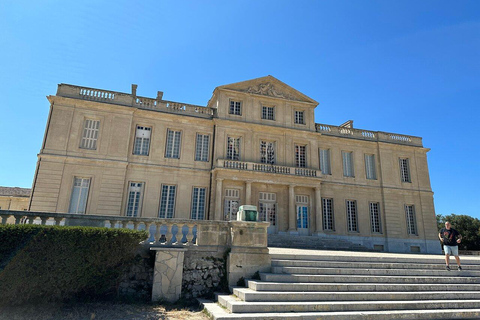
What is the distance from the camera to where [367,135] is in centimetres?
2467

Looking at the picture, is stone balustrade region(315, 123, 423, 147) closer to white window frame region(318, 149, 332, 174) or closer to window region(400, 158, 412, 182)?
white window frame region(318, 149, 332, 174)

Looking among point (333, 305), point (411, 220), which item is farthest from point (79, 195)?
point (411, 220)

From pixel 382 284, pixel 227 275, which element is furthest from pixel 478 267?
pixel 227 275

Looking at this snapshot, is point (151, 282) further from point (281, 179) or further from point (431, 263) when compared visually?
point (281, 179)

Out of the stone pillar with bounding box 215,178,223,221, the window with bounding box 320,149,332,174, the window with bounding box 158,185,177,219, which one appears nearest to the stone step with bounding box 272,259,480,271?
the stone pillar with bounding box 215,178,223,221

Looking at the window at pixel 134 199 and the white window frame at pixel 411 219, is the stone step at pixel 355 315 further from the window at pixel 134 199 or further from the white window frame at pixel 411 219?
the white window frame at pixel 411 219

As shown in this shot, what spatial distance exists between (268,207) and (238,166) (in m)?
3.57

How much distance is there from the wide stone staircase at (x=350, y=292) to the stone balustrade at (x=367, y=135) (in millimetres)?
15599

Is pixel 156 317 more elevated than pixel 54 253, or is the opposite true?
pixel 54 253

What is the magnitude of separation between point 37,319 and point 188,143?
1517 cm

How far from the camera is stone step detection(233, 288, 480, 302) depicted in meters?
6.61

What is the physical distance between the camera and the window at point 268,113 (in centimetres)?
2247

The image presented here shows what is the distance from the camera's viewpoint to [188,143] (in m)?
20.3

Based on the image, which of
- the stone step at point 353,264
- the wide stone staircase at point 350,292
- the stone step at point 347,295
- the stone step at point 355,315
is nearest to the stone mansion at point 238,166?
Answer: the stone step at point 353,264
